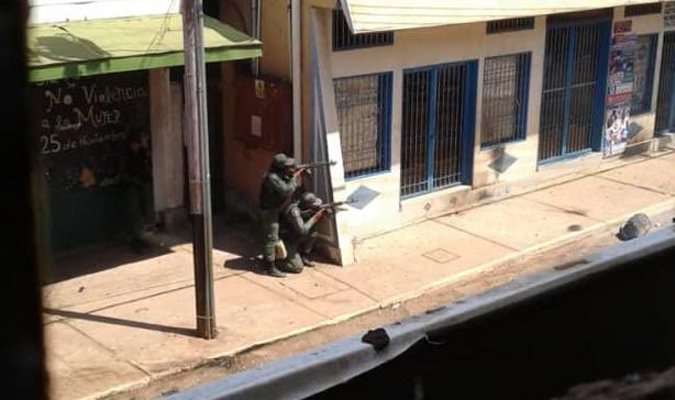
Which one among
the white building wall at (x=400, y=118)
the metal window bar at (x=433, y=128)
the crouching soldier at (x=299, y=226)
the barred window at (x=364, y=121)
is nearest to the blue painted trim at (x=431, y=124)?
the metal window bar at (x=433, y=128)

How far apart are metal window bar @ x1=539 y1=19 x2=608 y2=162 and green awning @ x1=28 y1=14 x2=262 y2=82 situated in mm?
5645

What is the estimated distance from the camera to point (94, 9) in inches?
418

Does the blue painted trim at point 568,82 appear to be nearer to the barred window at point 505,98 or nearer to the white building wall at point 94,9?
the barred window at point 505,98

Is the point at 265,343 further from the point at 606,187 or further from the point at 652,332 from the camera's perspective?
the point at 606,187

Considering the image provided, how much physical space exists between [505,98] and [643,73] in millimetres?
3742

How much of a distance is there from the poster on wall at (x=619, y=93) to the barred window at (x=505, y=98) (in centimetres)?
213

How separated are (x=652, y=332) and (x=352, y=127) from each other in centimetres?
930

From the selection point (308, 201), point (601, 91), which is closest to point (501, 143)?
point (601, 91)

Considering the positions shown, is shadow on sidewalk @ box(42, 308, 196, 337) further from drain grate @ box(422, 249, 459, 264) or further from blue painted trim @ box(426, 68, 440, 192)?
blue painted trim @ box(426, 68, 440, 192)

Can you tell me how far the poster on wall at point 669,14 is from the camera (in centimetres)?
1634

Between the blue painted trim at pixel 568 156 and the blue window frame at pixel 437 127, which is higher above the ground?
the blue window frame at pixel 437 127

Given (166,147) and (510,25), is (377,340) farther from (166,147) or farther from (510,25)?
(510,25)

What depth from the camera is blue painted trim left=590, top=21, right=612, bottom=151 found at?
608 inches

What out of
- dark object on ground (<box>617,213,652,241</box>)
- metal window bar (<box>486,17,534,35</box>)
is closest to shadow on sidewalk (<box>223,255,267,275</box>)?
dark object on ground (<box>617,213,652,241</box>)
